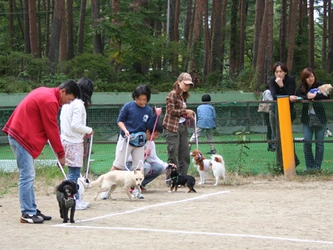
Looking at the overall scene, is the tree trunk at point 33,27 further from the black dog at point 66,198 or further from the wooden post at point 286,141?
the black dog at point 66,198

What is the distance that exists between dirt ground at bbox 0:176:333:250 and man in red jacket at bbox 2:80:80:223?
0.37 m

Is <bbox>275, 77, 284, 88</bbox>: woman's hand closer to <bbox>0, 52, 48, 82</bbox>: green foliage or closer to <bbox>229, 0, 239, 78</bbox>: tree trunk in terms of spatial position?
<bbox>0, 52, 48, 82</bbox>: green foliage

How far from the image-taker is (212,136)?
15.4 metres

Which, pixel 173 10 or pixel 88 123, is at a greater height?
pixel 173 10

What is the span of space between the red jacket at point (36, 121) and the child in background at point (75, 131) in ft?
3.63

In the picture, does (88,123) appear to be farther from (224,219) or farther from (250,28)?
(250,28)

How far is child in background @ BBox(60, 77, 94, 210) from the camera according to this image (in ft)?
31.9

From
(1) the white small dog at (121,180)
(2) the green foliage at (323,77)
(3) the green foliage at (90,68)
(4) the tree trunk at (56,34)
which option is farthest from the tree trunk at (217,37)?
(1) the white small dog at (121,180)

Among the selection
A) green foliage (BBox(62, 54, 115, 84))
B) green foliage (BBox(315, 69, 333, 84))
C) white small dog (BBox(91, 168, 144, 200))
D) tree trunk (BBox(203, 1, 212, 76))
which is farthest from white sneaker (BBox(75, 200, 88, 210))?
tree trunk (BBox(203, 1, 212, 76))

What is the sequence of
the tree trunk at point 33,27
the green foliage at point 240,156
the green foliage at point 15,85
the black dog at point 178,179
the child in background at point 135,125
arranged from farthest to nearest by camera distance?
1. the tree trunk at point 33,27
2. the green foliage at point 15,85
3. the green foliage at point 240,156
4. the black dog at point 178,179
5. the child in background at point 135,125

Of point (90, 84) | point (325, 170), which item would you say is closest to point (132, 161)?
point (90, 84)

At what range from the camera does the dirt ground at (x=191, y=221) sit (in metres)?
7.29

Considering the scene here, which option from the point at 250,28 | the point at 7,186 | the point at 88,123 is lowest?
the point at 7,186

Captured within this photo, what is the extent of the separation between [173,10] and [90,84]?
5138 cm
